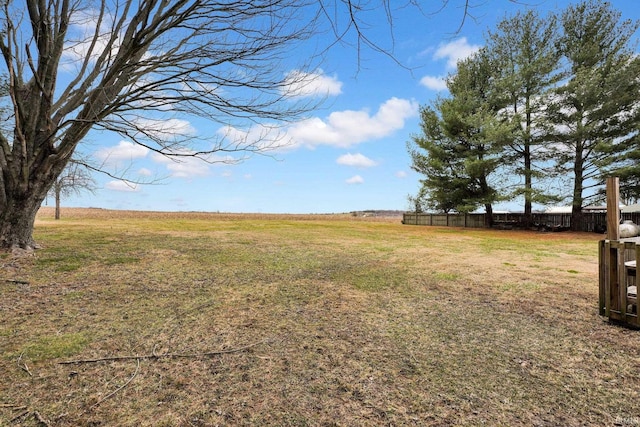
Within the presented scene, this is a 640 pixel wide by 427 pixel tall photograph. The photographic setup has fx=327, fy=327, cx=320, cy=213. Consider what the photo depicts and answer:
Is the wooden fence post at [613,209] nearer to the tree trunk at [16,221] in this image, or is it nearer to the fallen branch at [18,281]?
the fallen branch at [18,281]

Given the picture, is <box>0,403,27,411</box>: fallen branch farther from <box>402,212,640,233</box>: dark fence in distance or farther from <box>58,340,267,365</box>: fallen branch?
<box>402,212,640,233</box>: dark fence in distance

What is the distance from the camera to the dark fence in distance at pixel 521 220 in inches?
671

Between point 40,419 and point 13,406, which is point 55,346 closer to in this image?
point 13,406

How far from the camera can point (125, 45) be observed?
5.59 metres

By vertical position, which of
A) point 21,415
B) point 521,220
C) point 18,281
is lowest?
point 21,415

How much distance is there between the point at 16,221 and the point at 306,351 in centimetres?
713

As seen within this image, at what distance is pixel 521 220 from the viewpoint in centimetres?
1980

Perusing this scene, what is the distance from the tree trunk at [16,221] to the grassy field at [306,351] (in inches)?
48.8

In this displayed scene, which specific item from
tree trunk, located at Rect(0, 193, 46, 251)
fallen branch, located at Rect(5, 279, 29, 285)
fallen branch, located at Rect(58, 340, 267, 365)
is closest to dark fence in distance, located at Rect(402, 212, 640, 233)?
fallen branch, located at Rect(58, 340, 267, 365)

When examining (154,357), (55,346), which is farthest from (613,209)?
(55,346)

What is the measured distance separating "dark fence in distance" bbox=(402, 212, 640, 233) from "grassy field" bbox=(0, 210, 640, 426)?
15.1 metres

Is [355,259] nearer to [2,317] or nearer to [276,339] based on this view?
A: [276,339]

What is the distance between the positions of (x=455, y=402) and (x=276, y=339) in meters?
1.60

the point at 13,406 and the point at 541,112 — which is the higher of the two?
the point at 541,112
